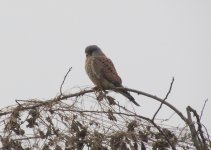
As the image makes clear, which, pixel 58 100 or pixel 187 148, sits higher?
pixel 58 100

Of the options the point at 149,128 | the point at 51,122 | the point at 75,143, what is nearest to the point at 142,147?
the point at 149,128

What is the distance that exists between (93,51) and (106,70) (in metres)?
0.72

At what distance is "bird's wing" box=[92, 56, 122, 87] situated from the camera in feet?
24.3

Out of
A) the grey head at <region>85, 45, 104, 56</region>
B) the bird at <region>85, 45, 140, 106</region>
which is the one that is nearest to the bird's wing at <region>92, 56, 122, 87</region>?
the bird at <region>85, 45, 140, 106</region>

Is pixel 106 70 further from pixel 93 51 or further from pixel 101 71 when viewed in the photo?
pixel 93 51

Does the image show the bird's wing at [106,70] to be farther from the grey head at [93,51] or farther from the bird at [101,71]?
the grey head at [93,51]

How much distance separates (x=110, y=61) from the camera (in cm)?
787

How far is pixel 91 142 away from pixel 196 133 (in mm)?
720

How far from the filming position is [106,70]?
7.61 m

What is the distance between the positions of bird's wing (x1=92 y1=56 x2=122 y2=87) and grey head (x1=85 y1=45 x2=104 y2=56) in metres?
0.29

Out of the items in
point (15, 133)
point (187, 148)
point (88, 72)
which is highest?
point (88, 72)

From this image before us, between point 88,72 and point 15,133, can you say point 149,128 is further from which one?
point 88,72

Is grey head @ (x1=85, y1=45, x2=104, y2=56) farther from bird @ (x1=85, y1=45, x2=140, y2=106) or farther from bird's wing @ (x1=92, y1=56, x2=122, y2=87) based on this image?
bird's wing @ (x1=92, y1=56, x2=122, y2=87)

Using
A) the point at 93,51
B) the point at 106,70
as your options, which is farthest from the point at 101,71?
the point at 93,51
